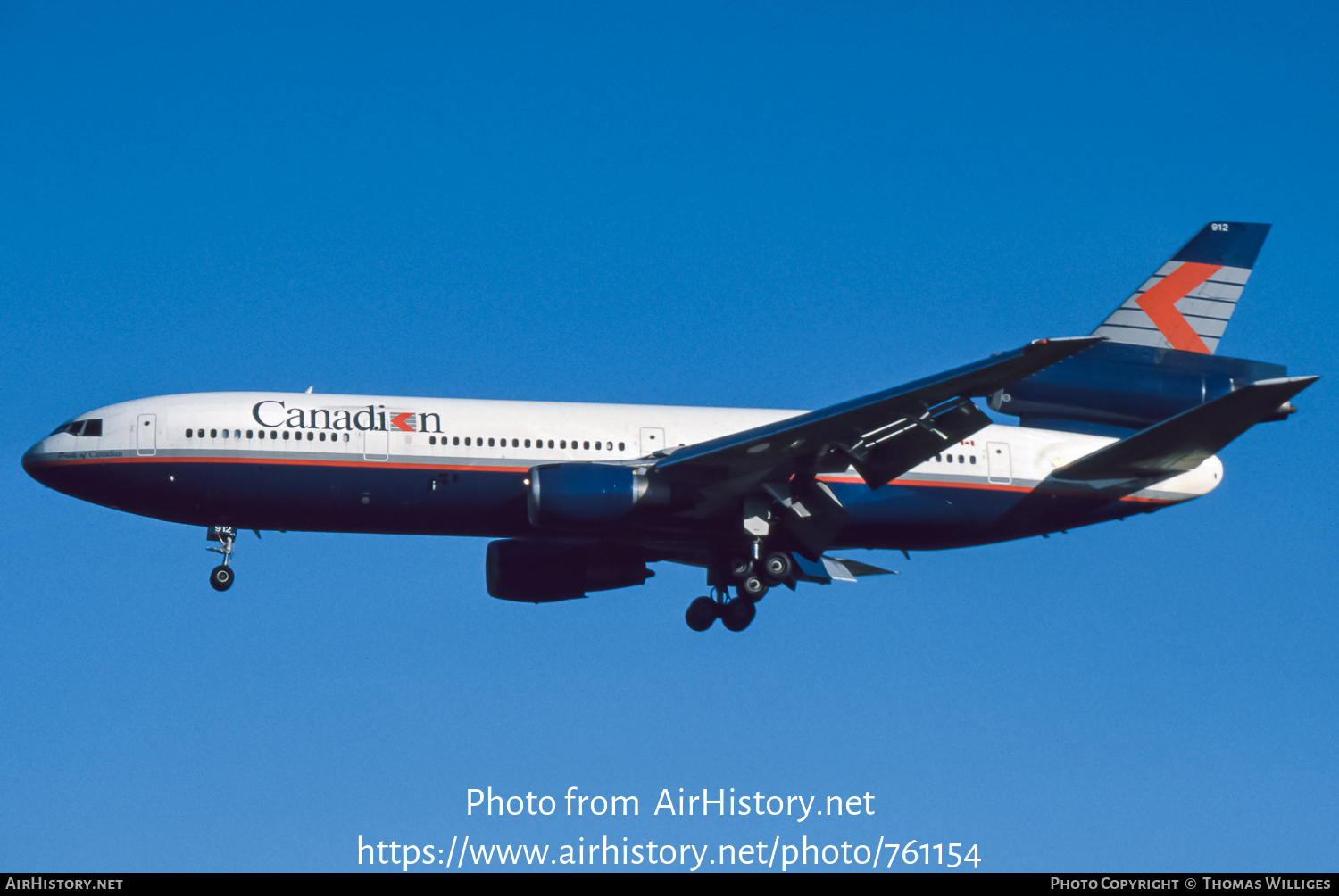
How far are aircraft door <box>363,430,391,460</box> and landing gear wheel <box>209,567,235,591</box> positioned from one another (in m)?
4.23

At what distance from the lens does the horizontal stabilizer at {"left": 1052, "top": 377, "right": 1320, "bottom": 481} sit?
29156mm

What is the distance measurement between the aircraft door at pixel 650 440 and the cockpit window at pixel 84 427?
11.6 metres

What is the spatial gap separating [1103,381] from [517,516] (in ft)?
44.0

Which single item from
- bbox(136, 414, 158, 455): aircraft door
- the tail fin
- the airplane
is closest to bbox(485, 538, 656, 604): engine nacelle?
the airplane

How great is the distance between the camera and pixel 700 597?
34125 millimetres

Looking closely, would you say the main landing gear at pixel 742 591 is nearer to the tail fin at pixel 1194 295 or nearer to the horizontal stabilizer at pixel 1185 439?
the horizontal stabilizer at pixel 1185 439

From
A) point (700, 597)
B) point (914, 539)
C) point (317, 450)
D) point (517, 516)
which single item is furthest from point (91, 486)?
point (914, 539)

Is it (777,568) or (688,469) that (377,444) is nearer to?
(688,469)

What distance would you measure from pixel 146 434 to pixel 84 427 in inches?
63.0

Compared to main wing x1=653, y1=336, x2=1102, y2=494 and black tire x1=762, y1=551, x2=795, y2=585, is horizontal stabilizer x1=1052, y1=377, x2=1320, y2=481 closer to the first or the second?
main wing x1=653, y1=336, x2=1102, y2=494

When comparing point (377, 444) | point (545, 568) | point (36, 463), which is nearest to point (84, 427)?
point (36, 463)

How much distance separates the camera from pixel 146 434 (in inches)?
1236

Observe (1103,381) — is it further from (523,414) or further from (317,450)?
(317,450)

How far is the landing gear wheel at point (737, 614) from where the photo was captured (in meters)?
33.6
